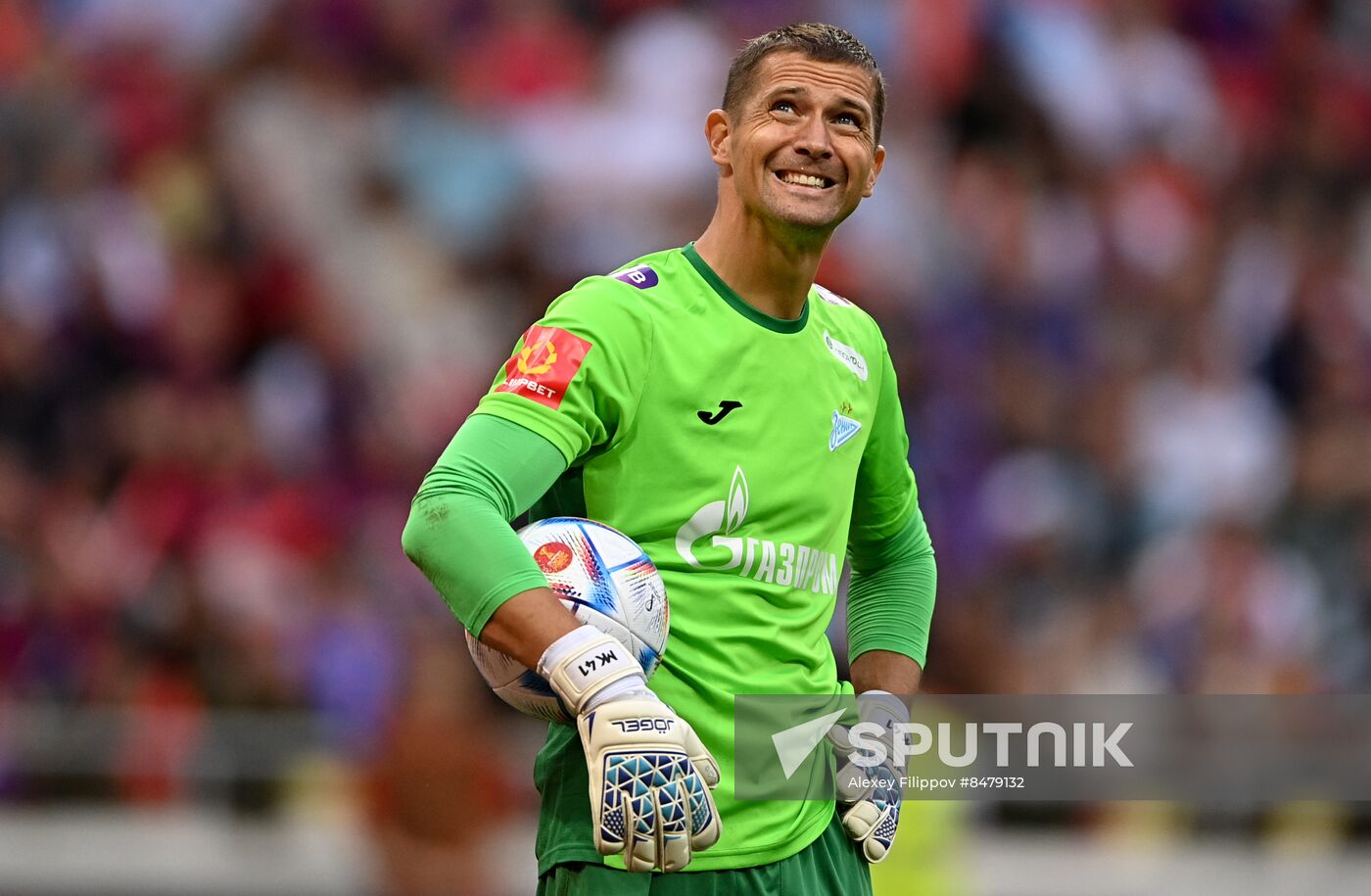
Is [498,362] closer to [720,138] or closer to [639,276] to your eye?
[720,138]

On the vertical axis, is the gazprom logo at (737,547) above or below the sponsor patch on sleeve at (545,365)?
below

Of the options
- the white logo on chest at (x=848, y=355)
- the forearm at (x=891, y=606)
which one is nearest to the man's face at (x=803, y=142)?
the white logo on chest at (x=848, y=355)

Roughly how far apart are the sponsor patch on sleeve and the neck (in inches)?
18.9

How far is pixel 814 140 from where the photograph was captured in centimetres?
402

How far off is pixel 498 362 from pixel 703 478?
22.4 feet

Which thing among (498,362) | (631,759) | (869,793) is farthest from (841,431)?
(498,362)

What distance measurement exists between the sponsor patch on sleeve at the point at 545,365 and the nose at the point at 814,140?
627 millimetres

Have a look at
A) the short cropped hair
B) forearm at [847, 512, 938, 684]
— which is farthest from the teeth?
forearm at [847, 512, 938, 684]

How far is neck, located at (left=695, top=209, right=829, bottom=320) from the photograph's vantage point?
13.5ft

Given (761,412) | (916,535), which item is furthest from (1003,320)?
(761,412)

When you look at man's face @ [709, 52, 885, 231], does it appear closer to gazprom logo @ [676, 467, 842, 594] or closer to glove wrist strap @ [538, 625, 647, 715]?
gazprom logo @ [676, 467, 842, 594]

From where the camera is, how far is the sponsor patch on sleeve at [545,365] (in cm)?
371

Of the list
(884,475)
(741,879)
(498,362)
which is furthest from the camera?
(498,362)

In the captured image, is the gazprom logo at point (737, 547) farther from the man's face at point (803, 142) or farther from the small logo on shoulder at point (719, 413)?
the man's face at point (803, 142)
